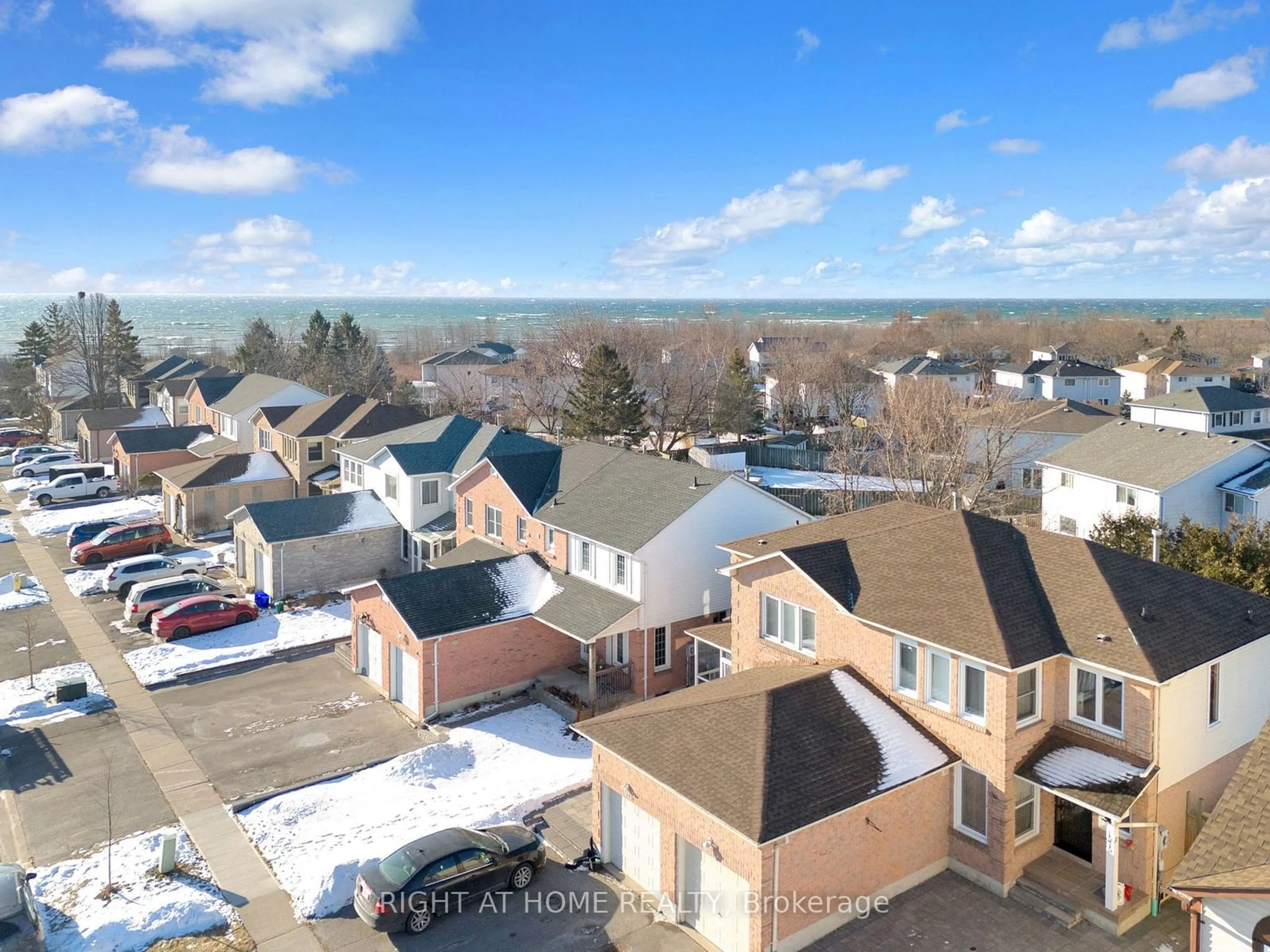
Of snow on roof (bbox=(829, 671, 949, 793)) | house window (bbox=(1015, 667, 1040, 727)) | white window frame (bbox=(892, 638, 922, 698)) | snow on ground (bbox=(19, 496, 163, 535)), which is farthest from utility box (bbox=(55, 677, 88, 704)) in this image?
house window (bbox=(1015, 667, 1040, 727))

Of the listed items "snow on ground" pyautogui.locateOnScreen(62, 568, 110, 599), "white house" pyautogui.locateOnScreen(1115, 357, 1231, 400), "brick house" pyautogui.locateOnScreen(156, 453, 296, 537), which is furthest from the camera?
"white house" pyautogui.locateOnScreen(1115, 357, 1231, 400)

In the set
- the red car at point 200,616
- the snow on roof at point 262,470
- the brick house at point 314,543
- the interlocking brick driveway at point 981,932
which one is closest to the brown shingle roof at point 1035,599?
the interlocking brick driveway at point 981,932

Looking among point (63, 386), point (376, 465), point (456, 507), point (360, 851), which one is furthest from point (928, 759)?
point (63, 386)

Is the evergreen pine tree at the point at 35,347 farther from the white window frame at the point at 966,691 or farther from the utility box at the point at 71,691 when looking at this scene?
the white window frame at the point at 966,691

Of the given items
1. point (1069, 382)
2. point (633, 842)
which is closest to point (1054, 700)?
point (633, 842)

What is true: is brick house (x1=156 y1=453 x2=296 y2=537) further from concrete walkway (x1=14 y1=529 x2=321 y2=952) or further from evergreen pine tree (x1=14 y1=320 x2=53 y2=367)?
evergreen pine tree (x1=14 y1=320 x2=53 y2=367)

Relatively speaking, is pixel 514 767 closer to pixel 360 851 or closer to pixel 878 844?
pixel 360 851
